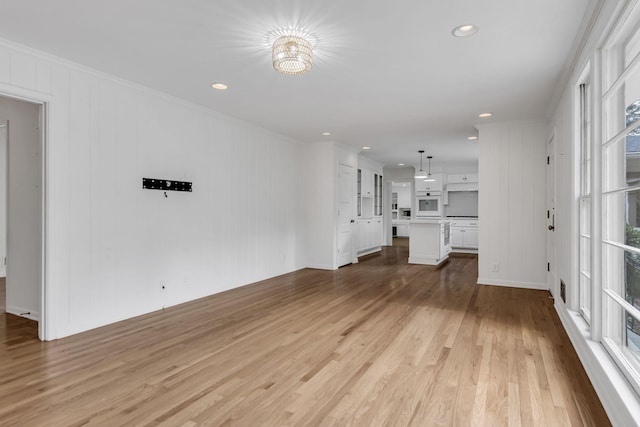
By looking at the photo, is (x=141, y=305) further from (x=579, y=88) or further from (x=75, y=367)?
(x=579, y=88)

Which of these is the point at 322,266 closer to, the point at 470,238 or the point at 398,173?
the point at 470,238

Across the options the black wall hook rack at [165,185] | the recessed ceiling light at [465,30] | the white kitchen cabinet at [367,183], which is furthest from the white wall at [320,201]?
the recessed ceiling light at [465,30]

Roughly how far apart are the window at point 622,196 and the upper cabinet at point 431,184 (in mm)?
8183

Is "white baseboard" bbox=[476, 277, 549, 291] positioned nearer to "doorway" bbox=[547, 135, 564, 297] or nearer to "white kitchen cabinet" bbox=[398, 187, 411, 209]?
"doorway" bbox=[547, 135, 564, 297]

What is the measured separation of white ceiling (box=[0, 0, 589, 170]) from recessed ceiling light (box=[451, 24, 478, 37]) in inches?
1.9

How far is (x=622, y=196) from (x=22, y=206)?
18.1 feet

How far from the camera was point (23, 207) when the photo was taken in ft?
12.8

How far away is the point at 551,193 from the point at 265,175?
4.27 m

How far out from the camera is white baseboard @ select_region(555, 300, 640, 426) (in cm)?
170

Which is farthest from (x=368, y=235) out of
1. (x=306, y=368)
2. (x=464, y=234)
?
(x=306, y=368)

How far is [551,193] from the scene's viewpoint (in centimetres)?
468

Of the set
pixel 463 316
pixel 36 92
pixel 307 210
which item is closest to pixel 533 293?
pixel 463 316

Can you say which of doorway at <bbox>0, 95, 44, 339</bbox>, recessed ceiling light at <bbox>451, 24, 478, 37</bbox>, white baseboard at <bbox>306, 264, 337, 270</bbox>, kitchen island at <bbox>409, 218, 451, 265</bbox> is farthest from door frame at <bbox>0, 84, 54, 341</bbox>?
kitchen island at <bbox>409, 218, 451, 265</bbox>

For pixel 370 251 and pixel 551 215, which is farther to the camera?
pixel 370 251
